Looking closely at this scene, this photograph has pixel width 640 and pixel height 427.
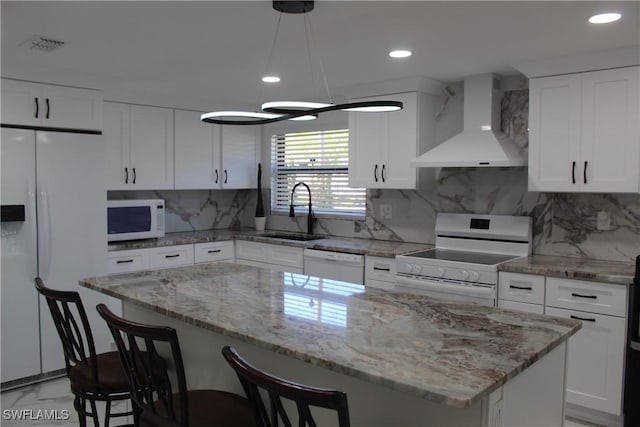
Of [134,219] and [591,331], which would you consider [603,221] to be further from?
[134,219]

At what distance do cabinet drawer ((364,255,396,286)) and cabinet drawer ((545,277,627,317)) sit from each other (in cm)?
112

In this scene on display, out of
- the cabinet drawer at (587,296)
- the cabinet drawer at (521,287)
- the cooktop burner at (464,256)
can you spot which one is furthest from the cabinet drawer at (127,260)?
the cabinet drawer at (587,296)

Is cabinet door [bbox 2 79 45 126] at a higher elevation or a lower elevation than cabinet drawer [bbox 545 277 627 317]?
higher

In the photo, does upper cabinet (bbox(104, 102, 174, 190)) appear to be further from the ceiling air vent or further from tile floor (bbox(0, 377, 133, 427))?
tile floor (bbox(0, 377, 133, 427))

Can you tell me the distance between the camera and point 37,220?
3.72 m

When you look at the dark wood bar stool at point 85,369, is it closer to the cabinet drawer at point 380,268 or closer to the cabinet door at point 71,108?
the cabinet door at point 71,108

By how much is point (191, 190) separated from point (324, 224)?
57.9 inches

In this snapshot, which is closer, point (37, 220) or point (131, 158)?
point (37, 220)

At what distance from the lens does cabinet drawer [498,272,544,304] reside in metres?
3.28

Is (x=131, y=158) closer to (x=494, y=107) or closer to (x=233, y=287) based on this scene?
(x=233, y=287)

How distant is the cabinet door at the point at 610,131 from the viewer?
3174 mm

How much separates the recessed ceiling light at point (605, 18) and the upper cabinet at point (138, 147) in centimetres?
363

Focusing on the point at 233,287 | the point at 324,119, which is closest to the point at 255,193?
the point at 324,119

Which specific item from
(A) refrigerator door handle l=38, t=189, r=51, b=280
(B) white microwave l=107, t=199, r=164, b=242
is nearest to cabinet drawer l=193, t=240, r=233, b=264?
(B) white microwave l=107, t=199, r=164, b=242
